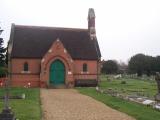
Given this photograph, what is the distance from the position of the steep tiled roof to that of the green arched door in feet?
7.12

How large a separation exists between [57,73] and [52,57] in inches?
88.9

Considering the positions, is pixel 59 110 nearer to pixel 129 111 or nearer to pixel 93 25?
pixel 129 111

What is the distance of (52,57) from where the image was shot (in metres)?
55.5

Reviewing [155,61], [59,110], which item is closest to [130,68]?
[155,61]

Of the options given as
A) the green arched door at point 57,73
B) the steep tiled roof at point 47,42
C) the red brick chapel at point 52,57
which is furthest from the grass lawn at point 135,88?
the green arched door at point 57,73

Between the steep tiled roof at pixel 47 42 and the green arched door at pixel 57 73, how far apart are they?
217 cm

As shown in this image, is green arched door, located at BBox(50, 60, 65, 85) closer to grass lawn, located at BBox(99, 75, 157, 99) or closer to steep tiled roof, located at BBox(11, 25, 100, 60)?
steep tiled roof, located at BBox(11, 25, 100, 60)

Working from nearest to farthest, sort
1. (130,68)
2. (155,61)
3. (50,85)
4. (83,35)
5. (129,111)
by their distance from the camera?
(129,111)
(50,85)
(83,35)
(155,61)
(130,68)

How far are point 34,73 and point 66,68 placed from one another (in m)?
4.35

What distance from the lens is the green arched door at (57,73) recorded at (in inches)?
2195

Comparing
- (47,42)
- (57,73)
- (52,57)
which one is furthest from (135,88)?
(47,42)

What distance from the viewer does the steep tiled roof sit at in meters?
56.4

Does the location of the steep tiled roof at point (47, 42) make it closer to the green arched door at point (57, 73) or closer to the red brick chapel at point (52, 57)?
the red brick chapel at point (52, 57)

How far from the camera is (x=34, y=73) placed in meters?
56.4
